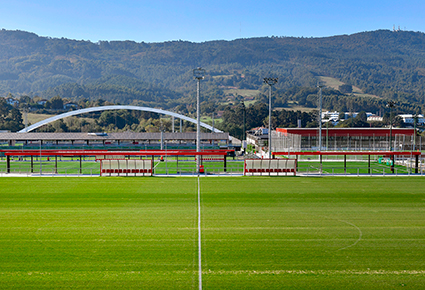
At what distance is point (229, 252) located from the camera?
1541 centimetres

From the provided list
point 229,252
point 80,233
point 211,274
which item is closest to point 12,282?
point 80,233

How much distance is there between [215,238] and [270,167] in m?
20.7

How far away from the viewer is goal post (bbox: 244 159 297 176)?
3691cm

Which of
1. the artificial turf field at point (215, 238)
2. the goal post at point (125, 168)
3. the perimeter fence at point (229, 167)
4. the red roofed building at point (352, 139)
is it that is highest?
the red roofed building at point (352, 139)

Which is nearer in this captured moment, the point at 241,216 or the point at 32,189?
the point at 241,216

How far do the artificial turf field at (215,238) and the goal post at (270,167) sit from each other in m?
7.78

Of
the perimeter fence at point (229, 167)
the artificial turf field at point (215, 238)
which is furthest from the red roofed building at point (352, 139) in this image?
the artificial turf field at point (215, 238)

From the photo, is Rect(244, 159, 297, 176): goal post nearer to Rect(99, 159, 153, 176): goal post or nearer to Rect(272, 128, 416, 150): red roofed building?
Rect(99, 159, 153, 176): goal post

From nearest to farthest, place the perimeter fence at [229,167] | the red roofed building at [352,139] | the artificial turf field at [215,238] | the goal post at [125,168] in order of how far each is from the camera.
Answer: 1. the artificial turf field at [215,238]
2. the goal post at [125,168]
3. the perimeter fence at [229,167]
4. the red roofed building at [352,139]

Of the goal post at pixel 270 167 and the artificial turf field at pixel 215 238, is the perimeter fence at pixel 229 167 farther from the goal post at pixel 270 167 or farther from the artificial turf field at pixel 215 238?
the artificial turf field at pixel 215 238

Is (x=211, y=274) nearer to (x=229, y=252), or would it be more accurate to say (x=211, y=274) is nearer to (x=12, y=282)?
(x=229, y=252)

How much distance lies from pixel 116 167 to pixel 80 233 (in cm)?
1921

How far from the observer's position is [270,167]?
36.9 metres

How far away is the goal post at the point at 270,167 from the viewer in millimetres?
36906
